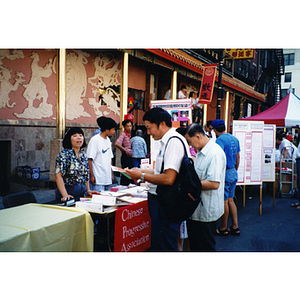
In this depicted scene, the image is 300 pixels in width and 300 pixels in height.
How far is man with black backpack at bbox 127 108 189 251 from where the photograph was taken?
2.80m

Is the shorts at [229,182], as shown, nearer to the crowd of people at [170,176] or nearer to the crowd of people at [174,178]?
the crowd of people at [170,176]

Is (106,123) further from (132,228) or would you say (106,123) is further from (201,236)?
(201,236)

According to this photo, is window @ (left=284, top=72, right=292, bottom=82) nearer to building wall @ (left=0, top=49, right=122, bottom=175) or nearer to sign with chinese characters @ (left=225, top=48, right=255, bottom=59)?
sign with chinese characters @ (left=225, top=48, right=255, bottom=59)

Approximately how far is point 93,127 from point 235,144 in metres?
6.17

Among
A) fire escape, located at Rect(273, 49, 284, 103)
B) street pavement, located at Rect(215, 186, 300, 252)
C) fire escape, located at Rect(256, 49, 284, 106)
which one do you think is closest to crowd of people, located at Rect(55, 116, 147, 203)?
street pavement, located at Rect(215, 186, 300, 252)

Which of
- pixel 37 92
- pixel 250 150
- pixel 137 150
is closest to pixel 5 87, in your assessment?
pixel 37 92

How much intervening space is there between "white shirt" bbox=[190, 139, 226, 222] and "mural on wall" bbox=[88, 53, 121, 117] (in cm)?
747

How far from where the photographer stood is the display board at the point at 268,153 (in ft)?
23.4

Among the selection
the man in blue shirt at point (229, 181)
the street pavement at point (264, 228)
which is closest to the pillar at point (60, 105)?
the street pavement at point (264, 228)

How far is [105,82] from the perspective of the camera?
10.3 meters

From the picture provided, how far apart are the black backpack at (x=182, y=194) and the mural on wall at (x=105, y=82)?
25.6ft

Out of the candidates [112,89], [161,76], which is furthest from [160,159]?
[161,76]

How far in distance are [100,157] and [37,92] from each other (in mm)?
4928

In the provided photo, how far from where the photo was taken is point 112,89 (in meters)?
10.6
